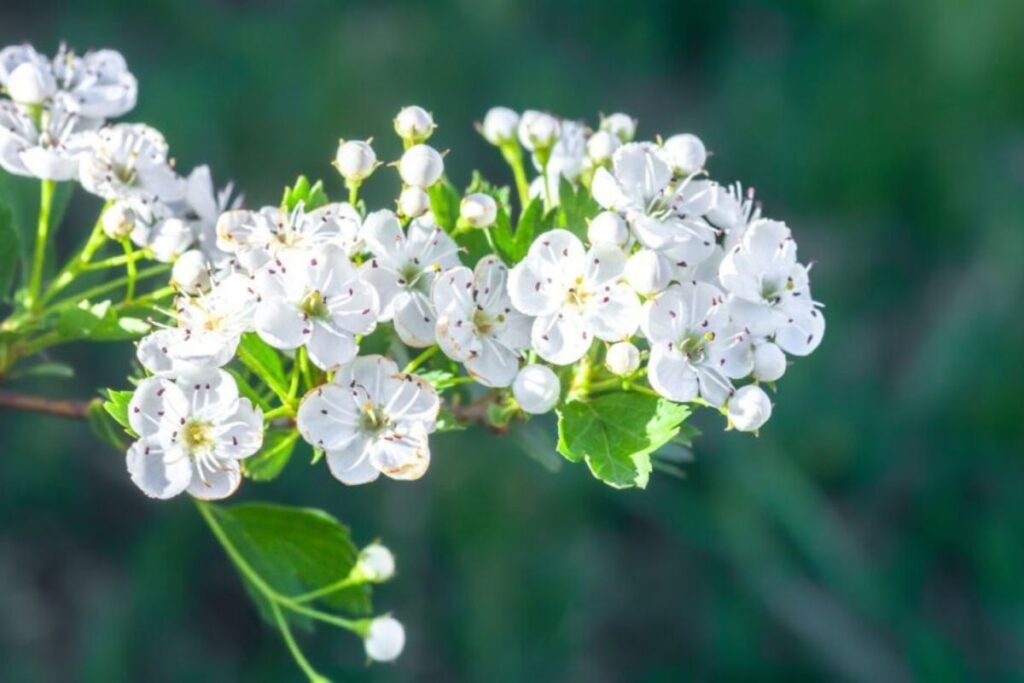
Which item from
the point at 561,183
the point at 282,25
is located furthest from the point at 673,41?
the point at 561,183

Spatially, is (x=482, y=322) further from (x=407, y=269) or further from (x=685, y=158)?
(x=685, y=158)

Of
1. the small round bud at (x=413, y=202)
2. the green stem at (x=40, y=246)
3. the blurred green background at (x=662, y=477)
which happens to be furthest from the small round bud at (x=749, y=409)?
the blurred green background at (x=662, y=477)

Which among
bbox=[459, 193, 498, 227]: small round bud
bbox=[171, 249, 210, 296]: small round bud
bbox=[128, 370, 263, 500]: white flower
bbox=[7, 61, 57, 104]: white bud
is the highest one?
bbox=[459, 193, 498, 227]: small round bud

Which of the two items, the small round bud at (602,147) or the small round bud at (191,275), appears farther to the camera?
the small round bud at (602,147)

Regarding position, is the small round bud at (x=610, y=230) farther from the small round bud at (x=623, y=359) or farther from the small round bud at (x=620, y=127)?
the small round bud at (x=620, y=127)

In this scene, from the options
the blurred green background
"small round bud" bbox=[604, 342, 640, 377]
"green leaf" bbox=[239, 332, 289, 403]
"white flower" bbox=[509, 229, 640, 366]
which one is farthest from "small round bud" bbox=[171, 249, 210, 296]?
the blurred green background

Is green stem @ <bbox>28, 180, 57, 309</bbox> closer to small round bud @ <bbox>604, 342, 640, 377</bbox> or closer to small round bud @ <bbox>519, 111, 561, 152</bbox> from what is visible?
small round bud @ <bbox>519, 111, 561, 152</bbox>
